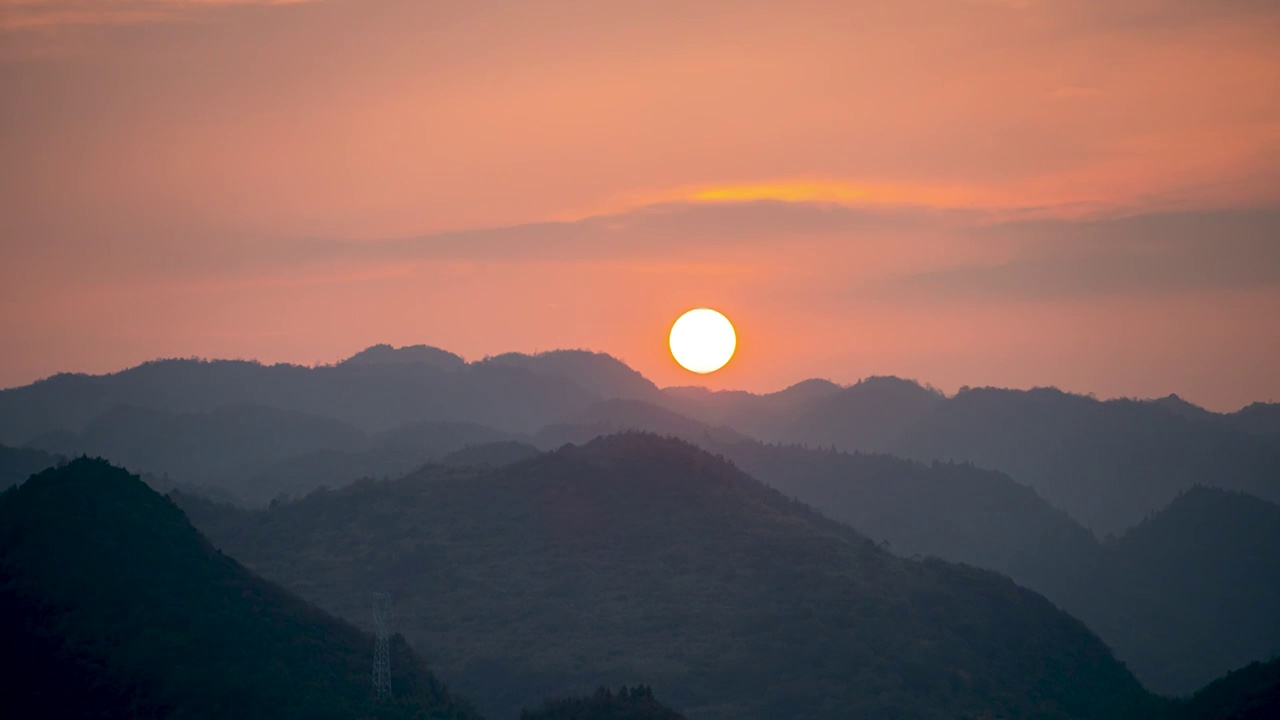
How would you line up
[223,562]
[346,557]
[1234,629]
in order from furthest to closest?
1. [1234,629]
2. [346,557]
3. [223,562]

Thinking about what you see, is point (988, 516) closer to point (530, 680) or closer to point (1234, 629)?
point (1234, 629)

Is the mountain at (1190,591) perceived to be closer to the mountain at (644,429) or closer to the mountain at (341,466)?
the mountain at (644,429)

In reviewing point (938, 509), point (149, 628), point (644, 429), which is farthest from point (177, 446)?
point (149, 628)

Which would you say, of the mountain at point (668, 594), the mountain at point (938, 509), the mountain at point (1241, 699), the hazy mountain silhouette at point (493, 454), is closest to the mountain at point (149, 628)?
the mountain at point (668, 594)

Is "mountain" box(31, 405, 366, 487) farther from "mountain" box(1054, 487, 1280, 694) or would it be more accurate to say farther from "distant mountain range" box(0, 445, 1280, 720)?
"mountain" box(1054, 487, 1280, 694)

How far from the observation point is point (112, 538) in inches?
2389

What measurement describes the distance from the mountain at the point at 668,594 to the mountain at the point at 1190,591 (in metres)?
33.1

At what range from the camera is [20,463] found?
125812 mm

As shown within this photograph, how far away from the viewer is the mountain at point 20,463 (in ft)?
398

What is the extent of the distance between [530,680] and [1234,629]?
86737mm

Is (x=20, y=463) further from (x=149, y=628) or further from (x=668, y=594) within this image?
(x=149, y=628)

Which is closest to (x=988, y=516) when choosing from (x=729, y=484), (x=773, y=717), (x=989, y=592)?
(x=729, y=484)

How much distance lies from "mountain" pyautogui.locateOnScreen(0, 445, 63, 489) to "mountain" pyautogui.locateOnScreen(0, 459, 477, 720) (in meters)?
63.7

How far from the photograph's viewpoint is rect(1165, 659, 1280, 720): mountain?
178ft
